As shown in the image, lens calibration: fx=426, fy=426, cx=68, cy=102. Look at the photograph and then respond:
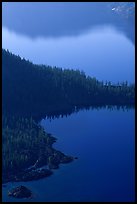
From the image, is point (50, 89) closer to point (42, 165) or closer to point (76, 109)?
point (76, 109)

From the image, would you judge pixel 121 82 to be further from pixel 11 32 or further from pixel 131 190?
pixel 11 32

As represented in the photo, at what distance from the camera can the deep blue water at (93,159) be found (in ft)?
133

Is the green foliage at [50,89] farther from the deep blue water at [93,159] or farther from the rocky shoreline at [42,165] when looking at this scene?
the rocky shoreline at [42,165]

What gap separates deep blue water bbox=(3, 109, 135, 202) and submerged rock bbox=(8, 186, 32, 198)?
0.77m

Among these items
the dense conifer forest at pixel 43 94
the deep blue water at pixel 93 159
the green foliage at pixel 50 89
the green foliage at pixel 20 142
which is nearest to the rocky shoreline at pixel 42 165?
the green foliage at pixel 20 142

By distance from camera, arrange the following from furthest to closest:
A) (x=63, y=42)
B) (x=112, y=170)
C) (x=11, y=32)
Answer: (x=11, y=32) → (x=63, y=42) → (x=112, y=170)

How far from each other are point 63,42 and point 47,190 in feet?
310

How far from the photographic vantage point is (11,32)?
143m

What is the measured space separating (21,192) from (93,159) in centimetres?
1238

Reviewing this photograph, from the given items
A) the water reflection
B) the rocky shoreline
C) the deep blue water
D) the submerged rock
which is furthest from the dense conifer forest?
the submerged rock

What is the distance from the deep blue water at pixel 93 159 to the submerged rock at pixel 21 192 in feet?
2.54

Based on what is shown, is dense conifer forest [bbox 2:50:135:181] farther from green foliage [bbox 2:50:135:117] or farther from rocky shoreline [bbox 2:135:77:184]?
rocky shoreline [bbox 2:135:77:184]

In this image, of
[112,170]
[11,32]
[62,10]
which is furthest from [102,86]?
[62,10]

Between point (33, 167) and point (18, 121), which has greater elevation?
point (18, 121)
